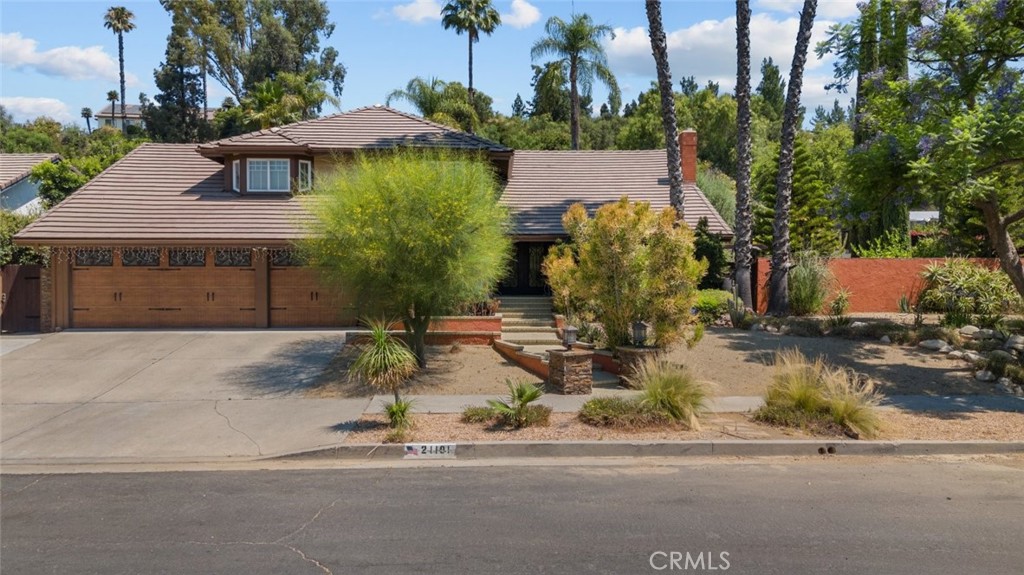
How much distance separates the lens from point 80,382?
13.7m

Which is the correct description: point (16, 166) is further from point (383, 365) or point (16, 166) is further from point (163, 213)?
point (383, 365)

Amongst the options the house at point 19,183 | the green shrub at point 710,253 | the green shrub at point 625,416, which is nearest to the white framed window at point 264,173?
the green shrub at point 710,253

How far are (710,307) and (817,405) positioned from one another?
8245 mm

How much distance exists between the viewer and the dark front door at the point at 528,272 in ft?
70.5

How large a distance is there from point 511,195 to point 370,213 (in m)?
10.8

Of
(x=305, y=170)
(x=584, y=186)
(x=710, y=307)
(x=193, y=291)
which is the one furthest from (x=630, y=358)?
(x=305, y=170)

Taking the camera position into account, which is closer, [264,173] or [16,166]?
[264,173]

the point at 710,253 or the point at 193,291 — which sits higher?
the point at 710,253

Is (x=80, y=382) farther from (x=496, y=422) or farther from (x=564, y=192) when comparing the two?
(x=564, y=192)

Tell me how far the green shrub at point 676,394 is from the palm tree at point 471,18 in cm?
3232

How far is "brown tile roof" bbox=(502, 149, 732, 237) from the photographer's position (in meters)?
21.3

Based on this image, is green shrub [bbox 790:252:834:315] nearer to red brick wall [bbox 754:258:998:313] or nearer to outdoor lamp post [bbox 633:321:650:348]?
red brick wall [bbox 754:258:998:313]

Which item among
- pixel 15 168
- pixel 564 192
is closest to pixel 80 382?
pixel 564 192

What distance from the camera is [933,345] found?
590 inches
